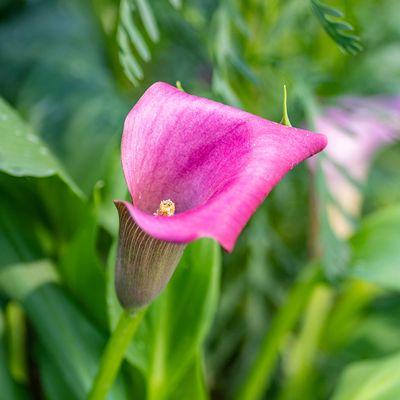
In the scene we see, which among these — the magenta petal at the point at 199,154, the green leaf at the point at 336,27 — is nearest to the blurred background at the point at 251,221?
the green leaf at the point at 336,27

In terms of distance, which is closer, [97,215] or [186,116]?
[186,116]

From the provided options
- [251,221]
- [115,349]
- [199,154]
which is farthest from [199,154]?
[251,221]

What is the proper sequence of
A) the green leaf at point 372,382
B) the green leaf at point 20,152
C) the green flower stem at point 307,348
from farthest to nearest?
the green flower stem at point 307,348
the green leaf at point 372,382
the green leaf at point 20,152

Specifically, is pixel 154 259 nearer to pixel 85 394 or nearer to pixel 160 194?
pixel 160 194

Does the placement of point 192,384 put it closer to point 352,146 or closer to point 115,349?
point 115,349

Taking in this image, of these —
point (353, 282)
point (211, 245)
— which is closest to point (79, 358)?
point (211, 245)

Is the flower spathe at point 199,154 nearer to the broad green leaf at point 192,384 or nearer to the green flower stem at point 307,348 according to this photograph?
the broad green leaf at point 192,384

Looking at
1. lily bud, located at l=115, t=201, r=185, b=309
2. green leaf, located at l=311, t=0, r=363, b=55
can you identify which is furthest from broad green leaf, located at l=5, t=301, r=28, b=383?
green leaf, located at l=311, t=0, r=363, b=55

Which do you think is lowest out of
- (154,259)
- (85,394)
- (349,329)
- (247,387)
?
(349,329)
